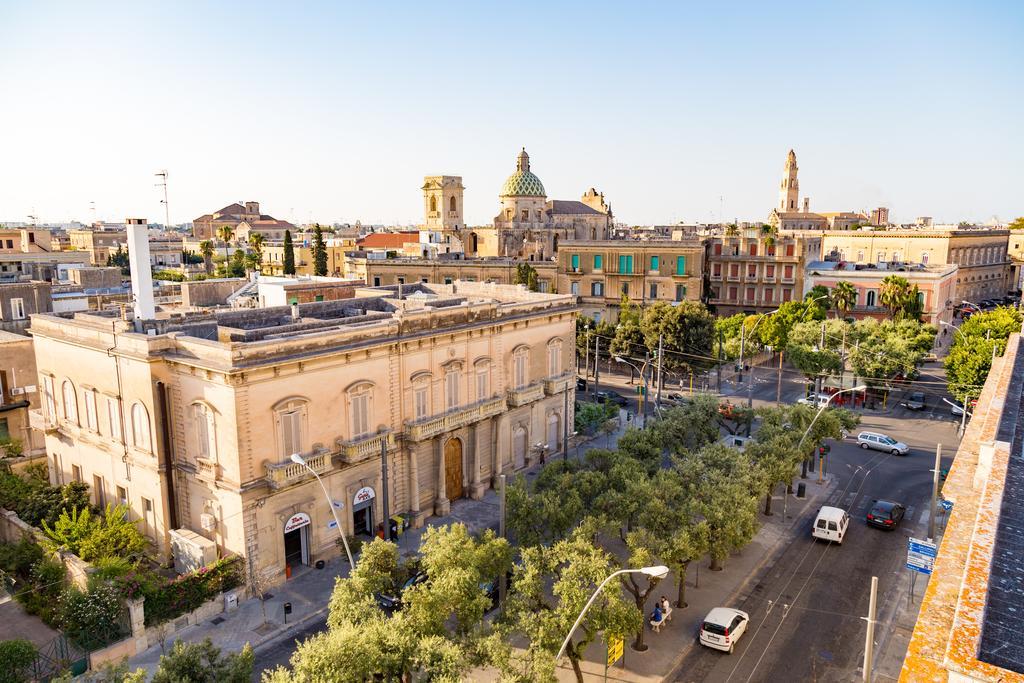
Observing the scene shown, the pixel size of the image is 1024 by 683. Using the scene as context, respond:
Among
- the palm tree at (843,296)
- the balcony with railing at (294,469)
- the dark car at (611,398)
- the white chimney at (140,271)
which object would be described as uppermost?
the white chimney at (140,271)

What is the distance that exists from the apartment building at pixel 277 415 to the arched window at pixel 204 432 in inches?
2.4

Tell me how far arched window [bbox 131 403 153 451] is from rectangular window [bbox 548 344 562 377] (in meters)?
22.4

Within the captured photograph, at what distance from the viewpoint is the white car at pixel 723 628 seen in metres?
23.7

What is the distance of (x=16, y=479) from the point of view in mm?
31734

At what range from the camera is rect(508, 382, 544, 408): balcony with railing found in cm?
3894

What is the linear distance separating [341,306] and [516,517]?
18998 millimetres

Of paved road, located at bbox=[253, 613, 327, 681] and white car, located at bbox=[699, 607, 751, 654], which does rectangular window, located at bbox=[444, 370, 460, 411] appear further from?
white car, located at bbox=[699, 607, 751, 654]

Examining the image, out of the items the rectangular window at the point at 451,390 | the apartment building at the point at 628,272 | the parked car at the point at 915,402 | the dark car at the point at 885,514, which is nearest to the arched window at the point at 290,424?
the rectangular window at the point at 451,390

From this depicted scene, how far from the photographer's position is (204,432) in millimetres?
27391

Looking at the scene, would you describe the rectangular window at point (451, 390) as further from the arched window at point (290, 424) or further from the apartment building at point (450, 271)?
the apartment building at point (450, 271)

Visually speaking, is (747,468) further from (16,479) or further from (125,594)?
(16,479)

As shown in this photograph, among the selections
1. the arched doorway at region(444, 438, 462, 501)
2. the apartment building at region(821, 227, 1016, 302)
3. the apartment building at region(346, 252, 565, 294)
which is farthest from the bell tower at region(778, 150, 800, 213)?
the arched doorway at region(444, 438, 462, 501)

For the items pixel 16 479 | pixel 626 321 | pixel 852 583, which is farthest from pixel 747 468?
pixel 626 321

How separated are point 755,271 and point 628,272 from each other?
14.5 meters
